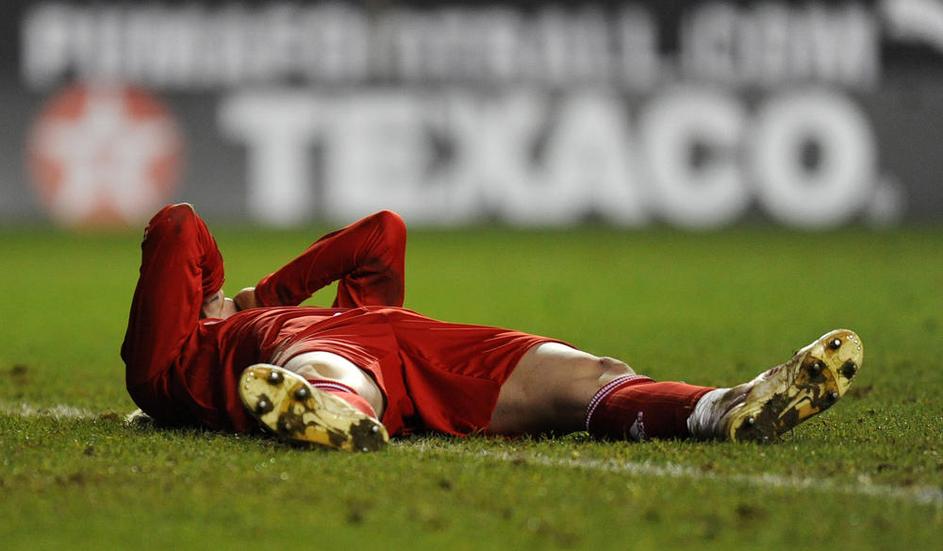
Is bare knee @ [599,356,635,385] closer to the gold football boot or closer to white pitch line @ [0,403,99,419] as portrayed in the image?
the gold football boot

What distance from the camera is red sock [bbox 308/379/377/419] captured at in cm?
372

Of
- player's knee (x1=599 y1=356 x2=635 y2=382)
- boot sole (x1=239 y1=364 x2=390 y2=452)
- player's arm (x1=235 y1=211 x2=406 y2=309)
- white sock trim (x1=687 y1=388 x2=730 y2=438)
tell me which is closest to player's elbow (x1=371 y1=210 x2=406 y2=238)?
player's arm (x1=235 y1=211 x2=406 y2=309)

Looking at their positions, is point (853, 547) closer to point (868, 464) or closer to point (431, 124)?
point (868, 464)

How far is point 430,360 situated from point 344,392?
43 cm

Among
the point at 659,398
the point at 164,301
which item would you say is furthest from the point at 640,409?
the point at 164,301

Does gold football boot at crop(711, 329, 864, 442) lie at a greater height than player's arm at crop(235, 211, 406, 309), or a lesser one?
lesser

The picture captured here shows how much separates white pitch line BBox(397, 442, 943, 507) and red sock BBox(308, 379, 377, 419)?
25 cm

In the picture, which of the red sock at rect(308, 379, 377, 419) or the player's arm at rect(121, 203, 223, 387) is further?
the player's arm at rect(121, 203, 223, 387)

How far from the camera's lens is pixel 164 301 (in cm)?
414

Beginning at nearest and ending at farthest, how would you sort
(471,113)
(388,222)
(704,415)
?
(704,415) < (388,222) < (471,113)

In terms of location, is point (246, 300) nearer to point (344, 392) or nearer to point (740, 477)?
point (344, 392)

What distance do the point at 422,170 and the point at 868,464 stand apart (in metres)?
14.9

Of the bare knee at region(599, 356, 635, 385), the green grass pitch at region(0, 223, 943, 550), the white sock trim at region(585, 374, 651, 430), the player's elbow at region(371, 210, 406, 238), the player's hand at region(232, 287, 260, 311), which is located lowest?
the green grass pitch at region(0, 223, 943, 550)

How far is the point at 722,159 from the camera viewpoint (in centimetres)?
1850
